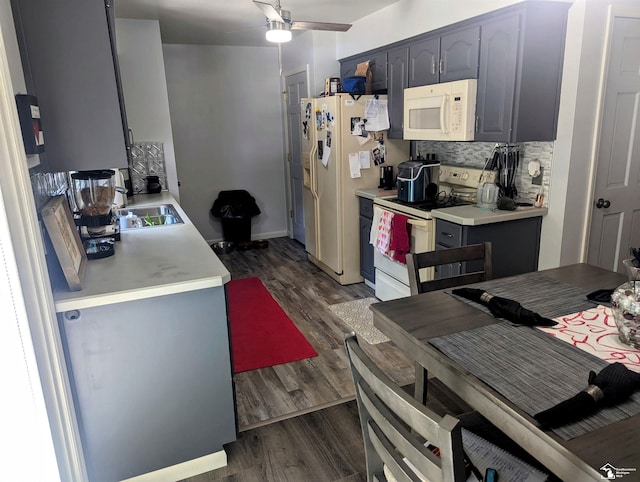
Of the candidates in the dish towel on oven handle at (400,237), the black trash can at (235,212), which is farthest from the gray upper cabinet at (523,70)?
the black trash can at (235,212)

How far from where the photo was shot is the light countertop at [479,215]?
2.71 meters

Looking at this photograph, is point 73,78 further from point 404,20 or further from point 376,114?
point 404,20

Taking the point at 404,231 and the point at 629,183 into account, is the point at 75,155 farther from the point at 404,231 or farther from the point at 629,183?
the point at 629,183

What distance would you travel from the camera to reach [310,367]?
287 cm

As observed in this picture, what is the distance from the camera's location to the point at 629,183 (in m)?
3.00

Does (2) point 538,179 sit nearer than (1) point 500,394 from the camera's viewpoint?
No

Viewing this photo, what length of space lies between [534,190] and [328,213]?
1.90m

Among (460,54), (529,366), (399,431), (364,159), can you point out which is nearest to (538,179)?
(460,54)

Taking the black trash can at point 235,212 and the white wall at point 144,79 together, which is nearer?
the white wall at point 144,79

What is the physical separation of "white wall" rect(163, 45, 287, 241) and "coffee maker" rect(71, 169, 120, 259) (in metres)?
3.26

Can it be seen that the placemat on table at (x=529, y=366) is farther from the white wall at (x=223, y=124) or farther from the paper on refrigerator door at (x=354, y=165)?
the white wall at (x=223, y=124)

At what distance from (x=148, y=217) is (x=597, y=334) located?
2.92 metres

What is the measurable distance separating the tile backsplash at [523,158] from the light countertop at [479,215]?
139 millimetres

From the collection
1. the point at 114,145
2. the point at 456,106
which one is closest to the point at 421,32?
the point at 456,106
